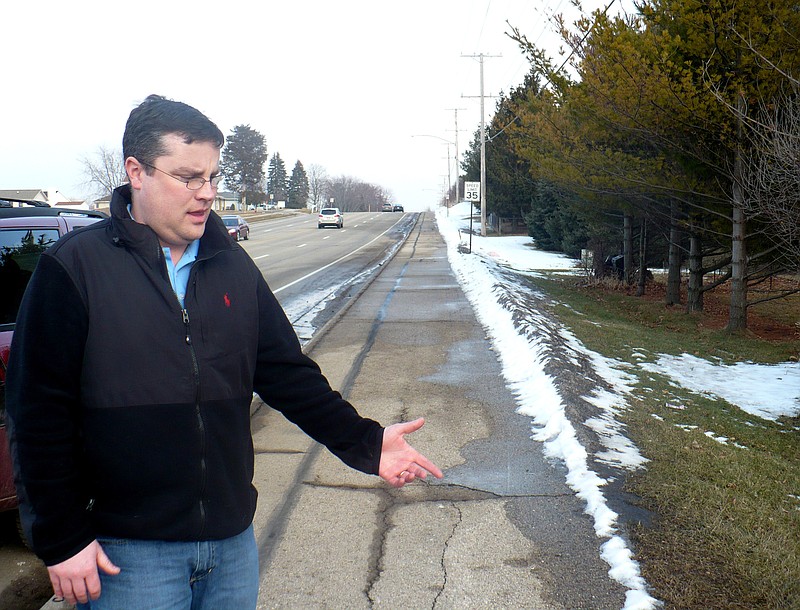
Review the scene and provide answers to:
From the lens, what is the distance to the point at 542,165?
15984 mm

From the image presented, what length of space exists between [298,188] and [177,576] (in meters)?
126

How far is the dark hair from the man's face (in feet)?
0.05

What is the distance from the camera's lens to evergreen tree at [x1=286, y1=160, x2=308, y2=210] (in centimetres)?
12101

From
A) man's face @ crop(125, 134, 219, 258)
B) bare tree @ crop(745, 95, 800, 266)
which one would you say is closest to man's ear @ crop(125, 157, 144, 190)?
man's face @ crop(125, 134, 219, 258)

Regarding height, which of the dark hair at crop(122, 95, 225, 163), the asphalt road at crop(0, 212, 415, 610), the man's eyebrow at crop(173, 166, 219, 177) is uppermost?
the dark hair at crop(122, 95, 225, 163)

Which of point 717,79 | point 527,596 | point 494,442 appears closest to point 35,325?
point 527,596

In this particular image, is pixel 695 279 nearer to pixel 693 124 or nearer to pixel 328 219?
pixel 693 124

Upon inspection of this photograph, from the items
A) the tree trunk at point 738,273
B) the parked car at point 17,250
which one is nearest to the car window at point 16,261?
the parked car at point 17,250

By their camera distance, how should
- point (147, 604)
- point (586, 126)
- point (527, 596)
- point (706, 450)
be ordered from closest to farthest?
point (147, 604)
point (527, 596)
point (706, 450)
point (586, 126)

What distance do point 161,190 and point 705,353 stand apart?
34.7 feet

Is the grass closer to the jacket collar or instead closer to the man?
the man

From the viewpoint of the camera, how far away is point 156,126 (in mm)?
1918

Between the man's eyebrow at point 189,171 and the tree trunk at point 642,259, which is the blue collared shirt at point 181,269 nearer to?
the man's eyebrow at point 189,171

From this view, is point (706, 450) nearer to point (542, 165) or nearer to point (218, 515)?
point (218, 515)
